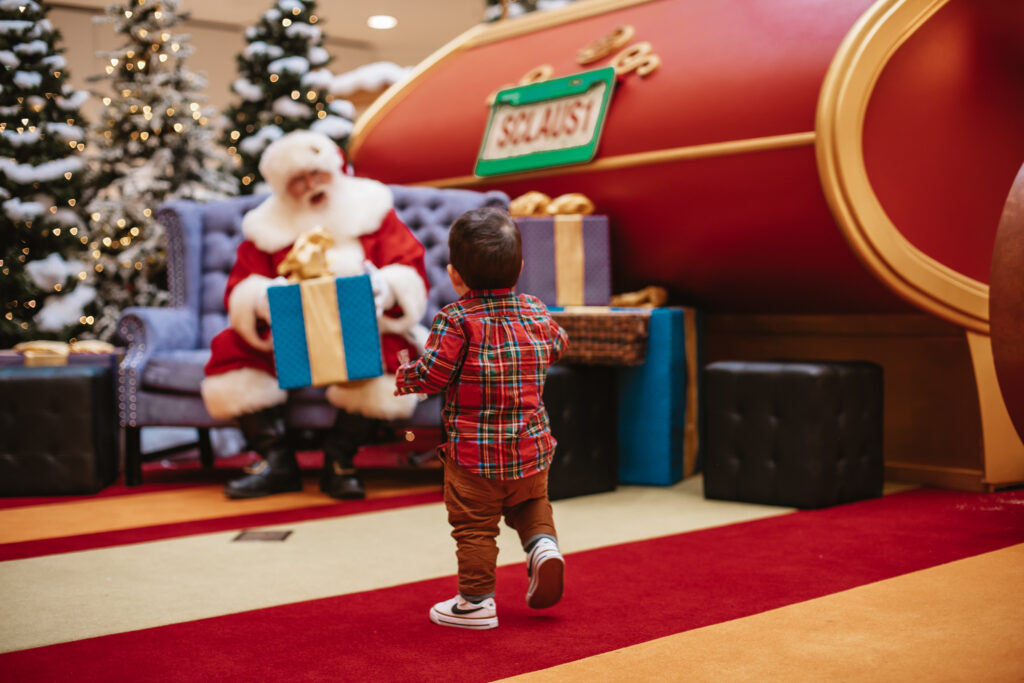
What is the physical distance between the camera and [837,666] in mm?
1706

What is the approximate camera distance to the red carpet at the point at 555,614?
175cm

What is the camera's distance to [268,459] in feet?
11.7

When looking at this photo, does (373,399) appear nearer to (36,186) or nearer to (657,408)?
(657,408)

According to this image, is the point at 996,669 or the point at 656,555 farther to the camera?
the point at 656,555

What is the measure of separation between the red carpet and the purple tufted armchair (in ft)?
4.66

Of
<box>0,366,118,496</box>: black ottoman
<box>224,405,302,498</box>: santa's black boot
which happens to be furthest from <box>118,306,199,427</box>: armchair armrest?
<box>224,405,302,498</box>: santa's black boot

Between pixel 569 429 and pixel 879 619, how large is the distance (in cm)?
161

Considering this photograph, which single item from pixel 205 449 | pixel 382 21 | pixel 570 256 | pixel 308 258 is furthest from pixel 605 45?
pixel 382 21

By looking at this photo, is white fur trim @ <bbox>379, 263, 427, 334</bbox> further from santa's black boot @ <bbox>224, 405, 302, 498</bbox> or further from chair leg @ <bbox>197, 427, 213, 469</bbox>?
chair leg @ <bbox>197, 427, 213, 469</bbox>

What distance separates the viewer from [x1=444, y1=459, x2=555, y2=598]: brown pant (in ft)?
6.52

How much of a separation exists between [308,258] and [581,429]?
3.71 feet

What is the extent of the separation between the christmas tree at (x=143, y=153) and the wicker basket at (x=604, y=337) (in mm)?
3193

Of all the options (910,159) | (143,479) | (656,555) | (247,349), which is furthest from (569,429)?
(143,479)

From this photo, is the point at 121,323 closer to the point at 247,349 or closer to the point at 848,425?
the point at 247,349
